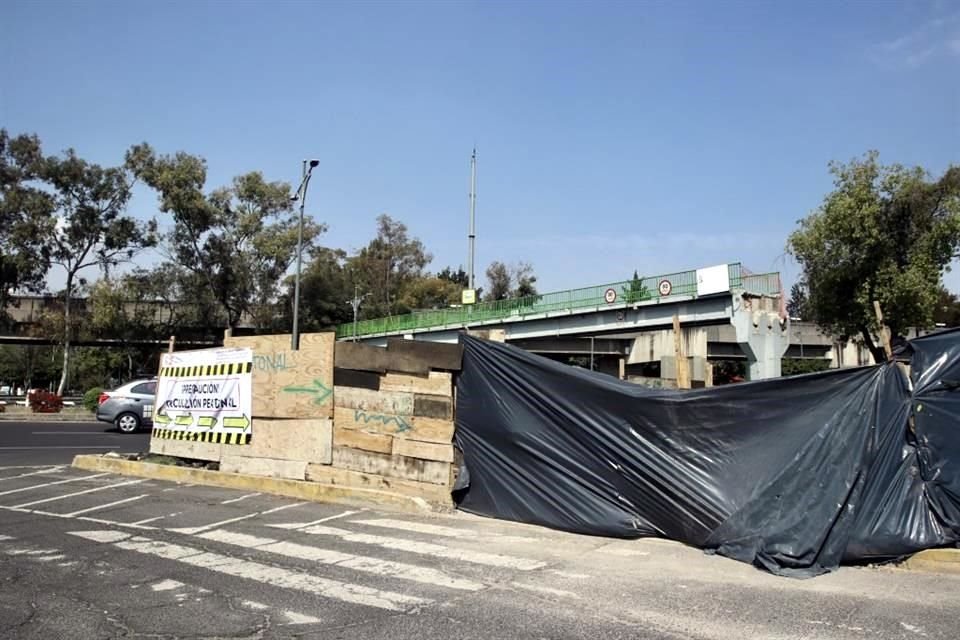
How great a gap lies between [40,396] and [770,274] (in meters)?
32.9

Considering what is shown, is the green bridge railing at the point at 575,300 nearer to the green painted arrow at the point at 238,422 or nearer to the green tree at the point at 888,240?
the green tree at the point at 888,240

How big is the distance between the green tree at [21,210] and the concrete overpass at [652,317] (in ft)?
82.6

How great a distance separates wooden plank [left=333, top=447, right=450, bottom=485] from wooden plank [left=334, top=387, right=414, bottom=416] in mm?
604

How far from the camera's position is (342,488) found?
31.1ft

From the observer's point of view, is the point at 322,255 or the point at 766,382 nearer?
the point at 766,382

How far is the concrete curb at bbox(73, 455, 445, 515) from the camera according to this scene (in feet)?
29.4

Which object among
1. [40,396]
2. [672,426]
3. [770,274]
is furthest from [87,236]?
[672,426]

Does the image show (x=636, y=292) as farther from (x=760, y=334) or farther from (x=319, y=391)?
(x=319, y=391)

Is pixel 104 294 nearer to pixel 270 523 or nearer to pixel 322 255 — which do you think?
pixel 322 255

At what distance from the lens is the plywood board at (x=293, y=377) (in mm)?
10312

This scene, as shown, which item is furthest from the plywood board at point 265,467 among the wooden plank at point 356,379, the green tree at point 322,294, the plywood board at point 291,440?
the green tree at point 322,294

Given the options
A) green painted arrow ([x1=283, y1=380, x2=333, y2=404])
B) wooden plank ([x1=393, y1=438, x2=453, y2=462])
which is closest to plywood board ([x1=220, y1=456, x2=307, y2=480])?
green painted arrow ([x1=283, y1=380, x2=333, y2=404])

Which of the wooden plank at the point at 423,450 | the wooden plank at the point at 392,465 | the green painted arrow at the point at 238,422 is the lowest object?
the wooden plank at the point at 392,465

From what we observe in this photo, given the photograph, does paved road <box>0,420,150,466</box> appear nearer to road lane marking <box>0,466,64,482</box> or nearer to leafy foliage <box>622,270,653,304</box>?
road lane marking <box>0,466,64,482</box>
